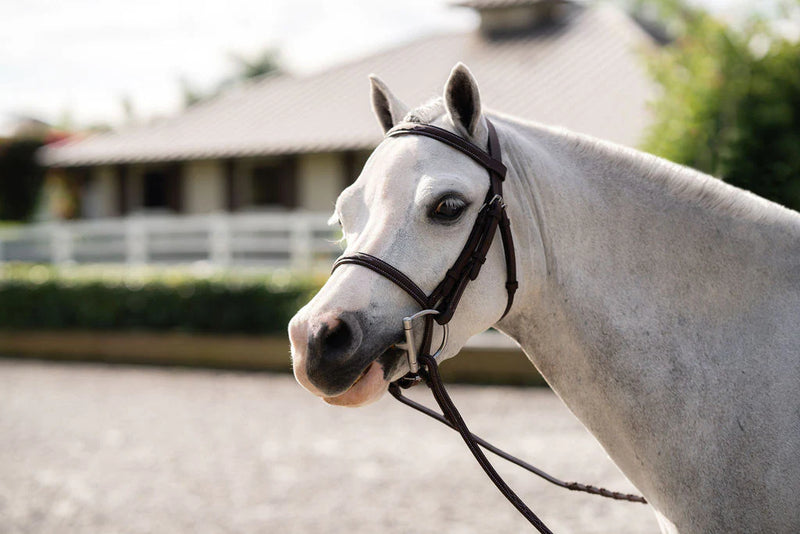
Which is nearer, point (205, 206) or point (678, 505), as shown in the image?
point (678, 505)

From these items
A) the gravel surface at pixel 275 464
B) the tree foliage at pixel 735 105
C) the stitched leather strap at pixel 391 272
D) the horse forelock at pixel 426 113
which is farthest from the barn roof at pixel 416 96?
the stitched leather strap at pixel 391 272

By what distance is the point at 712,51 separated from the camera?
5.79 meters

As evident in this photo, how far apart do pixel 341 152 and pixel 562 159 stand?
574 inches

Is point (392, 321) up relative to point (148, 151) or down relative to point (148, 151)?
up

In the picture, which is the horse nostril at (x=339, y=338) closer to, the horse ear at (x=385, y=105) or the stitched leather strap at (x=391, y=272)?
the stitched leather strap at (x=391, y=272)

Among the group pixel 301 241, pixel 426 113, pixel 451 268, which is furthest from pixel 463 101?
pixel 301 241

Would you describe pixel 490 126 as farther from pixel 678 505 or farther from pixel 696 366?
pixel 678 505

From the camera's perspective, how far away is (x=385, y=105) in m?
2.12


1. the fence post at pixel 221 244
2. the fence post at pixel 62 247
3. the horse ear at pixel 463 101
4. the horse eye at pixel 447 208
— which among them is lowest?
the fence post at pixel 62 247

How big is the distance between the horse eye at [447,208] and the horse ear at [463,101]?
0.65ft

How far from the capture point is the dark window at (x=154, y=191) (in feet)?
64.6

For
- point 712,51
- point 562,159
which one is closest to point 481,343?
point 712,51

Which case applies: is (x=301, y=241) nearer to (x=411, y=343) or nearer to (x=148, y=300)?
(x=148, y=300)

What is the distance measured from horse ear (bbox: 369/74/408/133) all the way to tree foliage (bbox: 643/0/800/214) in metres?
1.79
